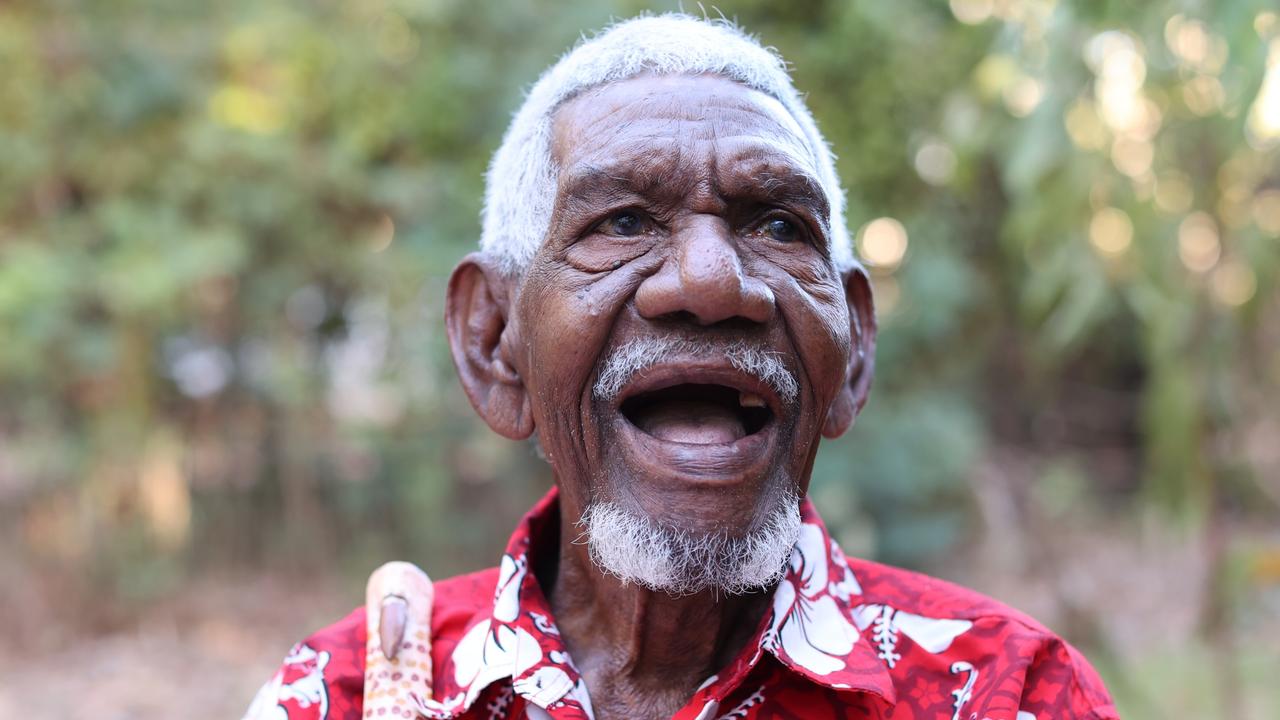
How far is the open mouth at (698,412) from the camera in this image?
1638mm

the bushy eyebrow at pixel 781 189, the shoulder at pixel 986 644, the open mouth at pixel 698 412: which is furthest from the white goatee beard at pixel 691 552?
the bushy eyebrow at pixel 781 189

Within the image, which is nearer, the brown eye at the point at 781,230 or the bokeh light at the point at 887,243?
the brown eye at the point at 781,230

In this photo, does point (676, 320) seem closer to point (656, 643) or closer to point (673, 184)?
point (673, 184)

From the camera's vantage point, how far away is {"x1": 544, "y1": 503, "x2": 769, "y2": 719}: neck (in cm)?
172

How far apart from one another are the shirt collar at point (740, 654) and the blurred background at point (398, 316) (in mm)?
2480

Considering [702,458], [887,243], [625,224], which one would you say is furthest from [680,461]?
[887,243]

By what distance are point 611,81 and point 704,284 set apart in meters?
0.47

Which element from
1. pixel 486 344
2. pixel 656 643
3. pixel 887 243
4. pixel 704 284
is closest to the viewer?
pixel 704 284

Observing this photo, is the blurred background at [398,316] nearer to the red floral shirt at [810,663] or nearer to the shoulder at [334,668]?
the red floral shirt at [810,663]

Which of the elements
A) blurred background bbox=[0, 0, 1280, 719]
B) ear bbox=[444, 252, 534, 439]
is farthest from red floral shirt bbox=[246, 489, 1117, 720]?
blurred background bbox=[0, 0, 1280, 719]

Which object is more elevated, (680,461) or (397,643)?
(680,461)

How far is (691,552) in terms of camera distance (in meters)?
1.56

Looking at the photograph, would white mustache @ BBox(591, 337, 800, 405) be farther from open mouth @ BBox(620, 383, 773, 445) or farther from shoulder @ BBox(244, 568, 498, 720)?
shoulder @ BBox(244, 568, 498, 720)

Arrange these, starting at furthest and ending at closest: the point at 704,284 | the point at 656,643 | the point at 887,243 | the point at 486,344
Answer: the point at 887,243, the point at 486,344, the point at 656,643, the point at 704,284
